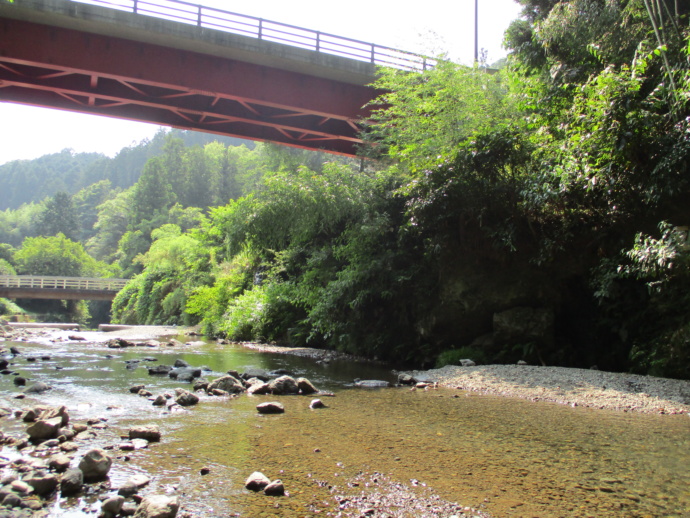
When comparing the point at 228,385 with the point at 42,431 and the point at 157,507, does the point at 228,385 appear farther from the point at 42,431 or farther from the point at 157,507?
the point at 157,507

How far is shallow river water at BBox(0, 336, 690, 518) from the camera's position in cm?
306

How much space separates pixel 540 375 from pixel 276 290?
8970 mm

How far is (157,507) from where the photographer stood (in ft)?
8.80

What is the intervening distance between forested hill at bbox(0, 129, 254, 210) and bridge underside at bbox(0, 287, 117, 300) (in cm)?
7198

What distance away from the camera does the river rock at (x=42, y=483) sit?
2975 millimetres

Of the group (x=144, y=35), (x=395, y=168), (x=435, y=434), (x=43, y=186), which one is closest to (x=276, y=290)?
(x=395, y=168)

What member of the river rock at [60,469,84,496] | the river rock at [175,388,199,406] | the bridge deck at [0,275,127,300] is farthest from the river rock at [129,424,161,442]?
the bridge deck at [0,275,127,300]

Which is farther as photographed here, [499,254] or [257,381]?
[499,254]

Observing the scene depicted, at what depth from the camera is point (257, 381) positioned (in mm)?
7176

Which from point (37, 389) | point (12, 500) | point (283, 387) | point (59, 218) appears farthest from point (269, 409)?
point (59, 218)

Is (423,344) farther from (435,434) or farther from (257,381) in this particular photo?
(435,434)

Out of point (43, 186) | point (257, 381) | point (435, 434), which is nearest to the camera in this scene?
point (435, 434)

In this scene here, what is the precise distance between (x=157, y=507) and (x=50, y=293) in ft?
149

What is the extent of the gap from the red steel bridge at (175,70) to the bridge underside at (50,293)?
100 ft
